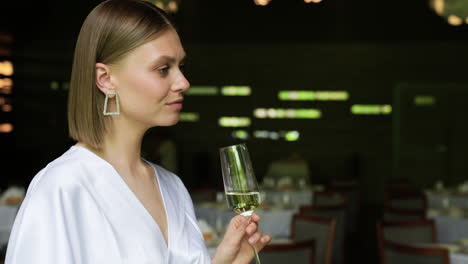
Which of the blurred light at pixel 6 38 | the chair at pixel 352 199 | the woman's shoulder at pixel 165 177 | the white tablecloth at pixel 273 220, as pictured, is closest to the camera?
the woman's shoulder at pixel 165 177

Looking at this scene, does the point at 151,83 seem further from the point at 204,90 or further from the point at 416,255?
the point at 204,90

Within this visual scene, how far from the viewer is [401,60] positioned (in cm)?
1445

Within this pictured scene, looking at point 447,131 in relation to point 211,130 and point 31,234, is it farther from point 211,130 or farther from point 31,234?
point 31,234

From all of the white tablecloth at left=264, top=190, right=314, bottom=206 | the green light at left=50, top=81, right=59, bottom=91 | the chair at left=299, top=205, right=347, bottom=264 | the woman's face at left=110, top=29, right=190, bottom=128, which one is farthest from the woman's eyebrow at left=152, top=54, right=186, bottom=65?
the green light at left=50, top=81, right=59, bottom=91

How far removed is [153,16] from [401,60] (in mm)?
13703

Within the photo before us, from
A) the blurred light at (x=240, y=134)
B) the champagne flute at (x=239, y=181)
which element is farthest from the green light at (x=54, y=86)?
the champagne flute at (x=239, y=181)

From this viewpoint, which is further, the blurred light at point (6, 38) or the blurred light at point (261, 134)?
the blurred light at point (261, 134)

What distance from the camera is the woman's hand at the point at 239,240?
4.86ft

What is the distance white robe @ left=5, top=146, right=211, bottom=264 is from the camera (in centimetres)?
126

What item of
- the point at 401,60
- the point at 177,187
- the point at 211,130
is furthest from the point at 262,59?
the point at 177,187

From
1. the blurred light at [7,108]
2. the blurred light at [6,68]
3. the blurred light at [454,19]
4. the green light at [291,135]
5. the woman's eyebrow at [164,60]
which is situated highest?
the blurred light at [454,19]

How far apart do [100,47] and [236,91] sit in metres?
13.6

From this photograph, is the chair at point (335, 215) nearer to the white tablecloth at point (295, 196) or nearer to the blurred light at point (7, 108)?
the white tablecloth at point (295, 196)

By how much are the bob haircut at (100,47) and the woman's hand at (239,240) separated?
1.26 feet
